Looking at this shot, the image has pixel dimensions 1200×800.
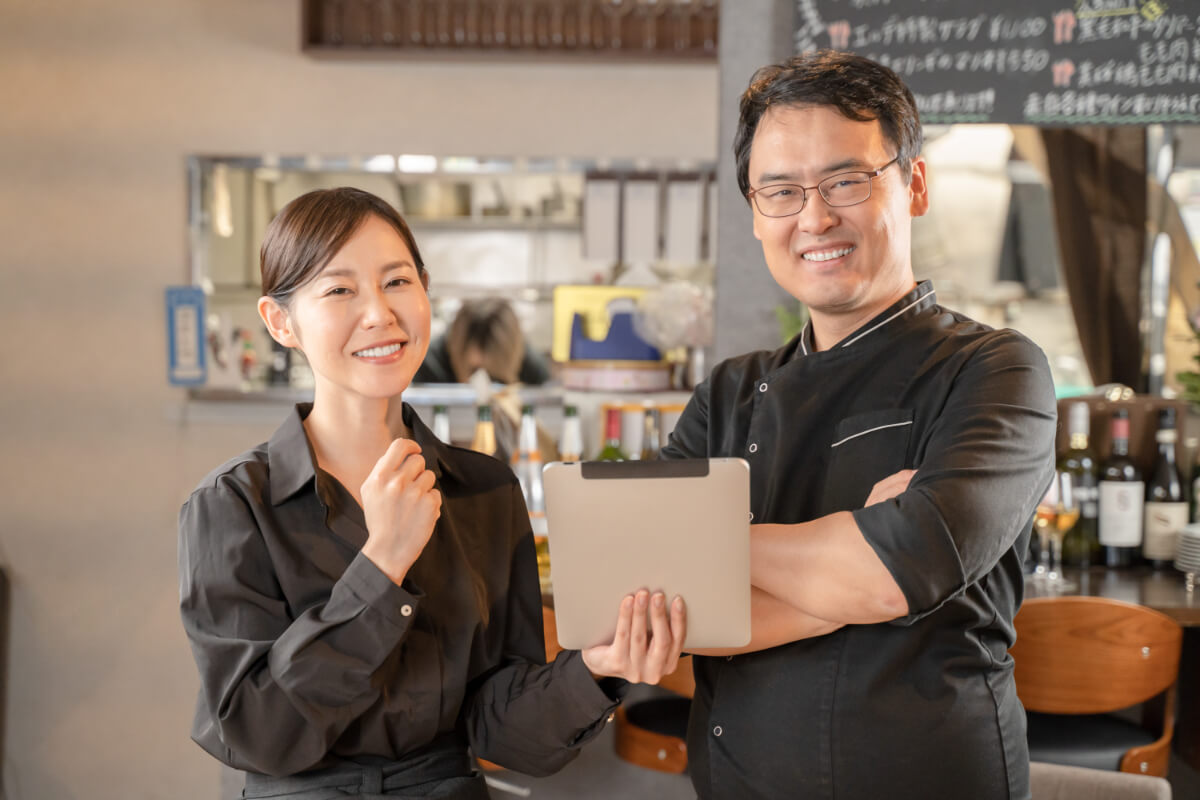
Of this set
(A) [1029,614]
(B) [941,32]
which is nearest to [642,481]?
(A) [1029,614]

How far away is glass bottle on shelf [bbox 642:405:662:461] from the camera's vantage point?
2717mm

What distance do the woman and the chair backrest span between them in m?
1.08

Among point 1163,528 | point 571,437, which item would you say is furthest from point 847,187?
point 1163,528

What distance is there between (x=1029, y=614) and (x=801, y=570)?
3.33 feet

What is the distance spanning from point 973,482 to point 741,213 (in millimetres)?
1591

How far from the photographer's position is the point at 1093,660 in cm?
195

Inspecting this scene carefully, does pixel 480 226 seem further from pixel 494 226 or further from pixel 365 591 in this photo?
pixel 365 591

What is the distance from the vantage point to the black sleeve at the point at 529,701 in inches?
48.2

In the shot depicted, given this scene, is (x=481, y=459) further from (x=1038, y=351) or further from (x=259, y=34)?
(x=259, y=34)

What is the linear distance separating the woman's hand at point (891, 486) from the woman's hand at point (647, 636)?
26 centimetres

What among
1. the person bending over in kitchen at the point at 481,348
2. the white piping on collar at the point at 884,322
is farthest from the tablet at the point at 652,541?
the person bending over in kitchen at the point at 481,348

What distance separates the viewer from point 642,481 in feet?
3.33

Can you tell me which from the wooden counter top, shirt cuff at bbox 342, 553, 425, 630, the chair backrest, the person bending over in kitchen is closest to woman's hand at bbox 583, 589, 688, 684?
shirt cuff at bbox 342, 553, 425, 630

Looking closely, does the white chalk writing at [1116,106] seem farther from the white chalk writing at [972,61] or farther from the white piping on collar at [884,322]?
the white piping on collar at [884,322]
